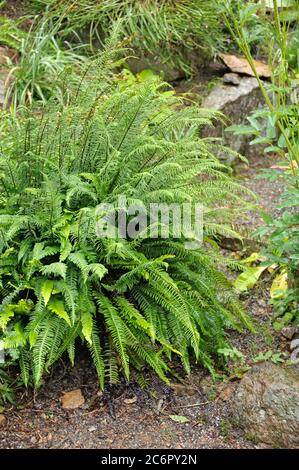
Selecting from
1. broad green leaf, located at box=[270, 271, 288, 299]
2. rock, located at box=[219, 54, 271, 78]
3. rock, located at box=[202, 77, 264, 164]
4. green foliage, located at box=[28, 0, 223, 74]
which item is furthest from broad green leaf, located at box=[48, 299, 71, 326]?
rock, located at box=[219, 54, 271, 78]

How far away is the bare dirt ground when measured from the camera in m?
3.02

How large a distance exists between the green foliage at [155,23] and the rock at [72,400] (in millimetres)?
3155

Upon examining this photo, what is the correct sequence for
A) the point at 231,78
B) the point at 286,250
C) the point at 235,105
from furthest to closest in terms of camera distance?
1. the point at 231,78
2. the point at 235,105
3. the point at 286,250

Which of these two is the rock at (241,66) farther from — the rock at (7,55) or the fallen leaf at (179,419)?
the fallen leaf at (179,419)

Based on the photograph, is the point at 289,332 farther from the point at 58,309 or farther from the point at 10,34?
the point at 10,34

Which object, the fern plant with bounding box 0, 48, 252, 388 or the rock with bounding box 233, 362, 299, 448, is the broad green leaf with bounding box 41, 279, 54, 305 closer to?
the fern plant with bounding box 0, 48, 252, 388

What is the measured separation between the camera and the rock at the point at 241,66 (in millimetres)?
5617

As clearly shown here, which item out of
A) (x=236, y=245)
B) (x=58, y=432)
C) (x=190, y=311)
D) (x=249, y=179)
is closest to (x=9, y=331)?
(x=58, y=432)

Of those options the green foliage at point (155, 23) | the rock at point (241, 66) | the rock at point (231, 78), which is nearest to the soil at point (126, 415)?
the rock at point (231, 78)

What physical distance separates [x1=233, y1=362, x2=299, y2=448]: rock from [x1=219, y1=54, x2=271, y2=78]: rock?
10.3 ft

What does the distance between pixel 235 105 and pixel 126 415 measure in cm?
307

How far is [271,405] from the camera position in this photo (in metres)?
3.02

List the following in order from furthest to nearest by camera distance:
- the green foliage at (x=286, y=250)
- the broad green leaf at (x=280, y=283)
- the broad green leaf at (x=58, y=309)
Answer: the broad green leaf at (x=280, y=283) < the green foliage at (x=286, y=250) < the broad green leaf at (x=58, y=309)

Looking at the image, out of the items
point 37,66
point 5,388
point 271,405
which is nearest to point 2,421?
point 5,388
